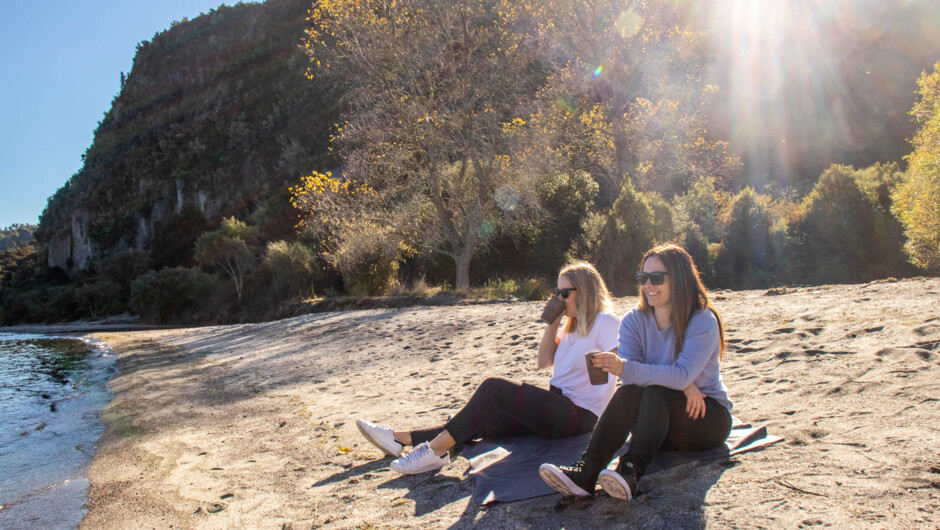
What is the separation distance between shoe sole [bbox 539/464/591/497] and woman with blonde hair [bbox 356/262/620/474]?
3.09ft

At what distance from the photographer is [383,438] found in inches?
164

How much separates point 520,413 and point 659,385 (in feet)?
3.72

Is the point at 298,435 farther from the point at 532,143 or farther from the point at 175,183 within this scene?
the point at 175,183

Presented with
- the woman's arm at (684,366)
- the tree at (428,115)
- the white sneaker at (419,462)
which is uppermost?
the tree at (428,115)

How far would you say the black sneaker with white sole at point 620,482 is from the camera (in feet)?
9.20

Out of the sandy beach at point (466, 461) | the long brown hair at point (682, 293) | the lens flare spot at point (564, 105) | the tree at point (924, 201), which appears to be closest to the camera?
the sandy beach at point (466, 461)

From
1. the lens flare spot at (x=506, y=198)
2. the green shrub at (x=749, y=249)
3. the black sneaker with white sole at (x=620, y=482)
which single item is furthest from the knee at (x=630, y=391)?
the green shrub at (x=749, y=249)

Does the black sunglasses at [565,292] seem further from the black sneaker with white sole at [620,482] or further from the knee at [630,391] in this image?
the black sneaker with white sole at [620,482]

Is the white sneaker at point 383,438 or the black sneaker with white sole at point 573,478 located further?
the white sneaker at point 383,438

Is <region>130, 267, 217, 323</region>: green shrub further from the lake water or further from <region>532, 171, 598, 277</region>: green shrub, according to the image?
<region>532, 171, 598, 277</region>: green shrub

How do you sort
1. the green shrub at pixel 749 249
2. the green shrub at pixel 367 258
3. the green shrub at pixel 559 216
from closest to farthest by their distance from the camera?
the green shrub at pixel 749 249, the green shrub at pixel 367 258, the green shrub at pixel 559 216

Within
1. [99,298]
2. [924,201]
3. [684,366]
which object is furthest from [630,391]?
[99,298]

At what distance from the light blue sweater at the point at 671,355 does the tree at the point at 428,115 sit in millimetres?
13680

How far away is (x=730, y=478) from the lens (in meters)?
2.93
